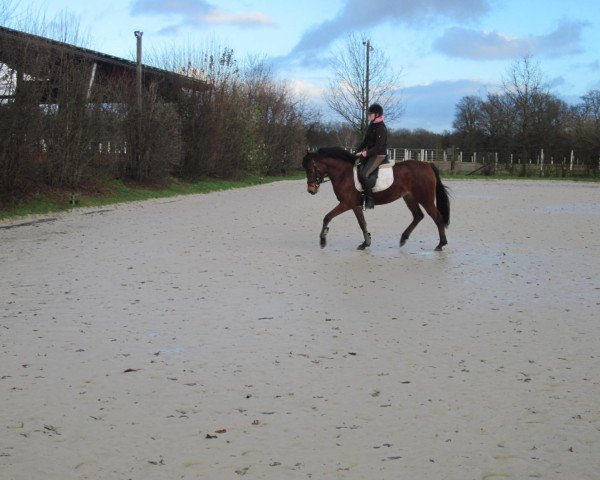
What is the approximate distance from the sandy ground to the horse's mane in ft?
6.04

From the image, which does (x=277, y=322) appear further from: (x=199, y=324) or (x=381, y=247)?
(x=381, y=247)

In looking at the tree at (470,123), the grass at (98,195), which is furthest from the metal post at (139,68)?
the tree at (470,123)

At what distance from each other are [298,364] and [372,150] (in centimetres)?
766

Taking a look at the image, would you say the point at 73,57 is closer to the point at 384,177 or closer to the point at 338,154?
the point at 338,154

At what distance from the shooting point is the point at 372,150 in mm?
13055

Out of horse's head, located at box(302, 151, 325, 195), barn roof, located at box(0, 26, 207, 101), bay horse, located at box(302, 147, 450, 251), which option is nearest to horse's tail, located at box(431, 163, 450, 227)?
bay horse, located at box(302, 147, 450, 251)

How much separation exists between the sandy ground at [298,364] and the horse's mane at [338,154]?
72.5 inches

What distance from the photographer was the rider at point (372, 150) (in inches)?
512

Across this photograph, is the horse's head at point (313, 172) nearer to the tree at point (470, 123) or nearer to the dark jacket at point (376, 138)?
the dark jacket at point (376, 138)

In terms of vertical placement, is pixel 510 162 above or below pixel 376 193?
above

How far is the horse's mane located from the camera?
44.2ft

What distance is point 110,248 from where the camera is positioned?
12961 millimetres

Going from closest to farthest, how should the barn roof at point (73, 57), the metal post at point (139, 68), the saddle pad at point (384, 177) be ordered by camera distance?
the saddle pad at point (384, 177) < the barn roof at point (73, 57) < the metal post at point (139, 68)

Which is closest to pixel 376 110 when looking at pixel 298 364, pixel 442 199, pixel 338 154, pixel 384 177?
pixel 338 154
